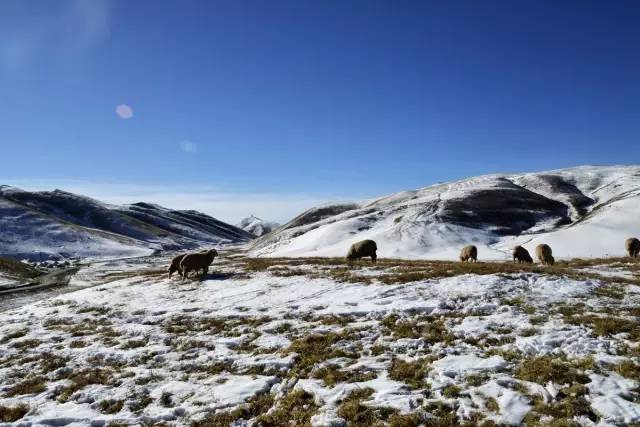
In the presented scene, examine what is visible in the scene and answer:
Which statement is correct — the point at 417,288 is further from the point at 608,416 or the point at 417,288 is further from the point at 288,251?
the point at 288,251

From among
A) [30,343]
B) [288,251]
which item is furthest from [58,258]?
[30,343]

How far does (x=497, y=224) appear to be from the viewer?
8844 centimetres

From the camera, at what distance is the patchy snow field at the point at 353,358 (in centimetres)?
923

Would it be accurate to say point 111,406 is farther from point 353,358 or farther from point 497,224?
point 497,224

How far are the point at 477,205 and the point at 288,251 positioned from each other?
158ft

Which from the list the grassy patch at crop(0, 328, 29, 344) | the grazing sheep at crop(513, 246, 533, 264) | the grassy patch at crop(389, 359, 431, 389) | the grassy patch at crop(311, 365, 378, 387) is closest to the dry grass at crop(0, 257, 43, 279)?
the grassy patch at crop(0, 328, 29, 344)

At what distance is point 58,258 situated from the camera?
107 m

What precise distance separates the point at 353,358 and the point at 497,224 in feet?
277

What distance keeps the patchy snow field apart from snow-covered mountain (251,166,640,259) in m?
43.7

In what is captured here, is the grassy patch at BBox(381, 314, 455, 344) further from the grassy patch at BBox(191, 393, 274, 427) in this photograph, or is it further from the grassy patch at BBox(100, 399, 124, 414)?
the grassy patch at BBox(100, 399, 124, 414)

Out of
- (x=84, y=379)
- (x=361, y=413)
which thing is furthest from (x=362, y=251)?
(x=361, y=413)

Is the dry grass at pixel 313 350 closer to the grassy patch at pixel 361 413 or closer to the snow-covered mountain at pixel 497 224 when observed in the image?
the grassy patch at pixel 361 413

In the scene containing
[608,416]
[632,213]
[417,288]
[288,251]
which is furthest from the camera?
[288,251]

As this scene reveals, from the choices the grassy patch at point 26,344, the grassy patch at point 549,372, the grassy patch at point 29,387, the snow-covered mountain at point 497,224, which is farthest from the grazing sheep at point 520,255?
the grassy patch at point 29,387
